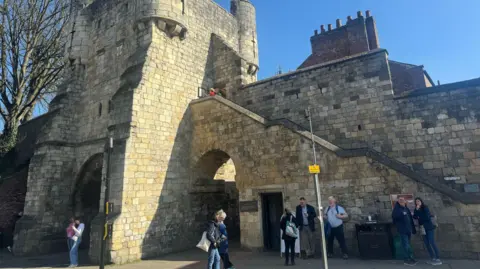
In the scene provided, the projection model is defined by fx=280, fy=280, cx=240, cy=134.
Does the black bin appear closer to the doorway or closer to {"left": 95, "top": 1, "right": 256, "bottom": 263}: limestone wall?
the doorway

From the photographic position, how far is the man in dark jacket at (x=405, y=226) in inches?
277

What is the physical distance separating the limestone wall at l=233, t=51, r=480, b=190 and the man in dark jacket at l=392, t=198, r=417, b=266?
3.59 metres

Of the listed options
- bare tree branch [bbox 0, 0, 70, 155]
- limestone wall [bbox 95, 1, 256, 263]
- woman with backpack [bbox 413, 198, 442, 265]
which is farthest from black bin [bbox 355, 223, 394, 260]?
bare tree branch [bbox 0, 0, 70, 155]

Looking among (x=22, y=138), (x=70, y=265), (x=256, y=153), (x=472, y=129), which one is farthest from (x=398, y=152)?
(x=22, y=138)

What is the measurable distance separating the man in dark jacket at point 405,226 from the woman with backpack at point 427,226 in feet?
0.81

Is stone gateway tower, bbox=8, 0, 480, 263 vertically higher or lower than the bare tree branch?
lower

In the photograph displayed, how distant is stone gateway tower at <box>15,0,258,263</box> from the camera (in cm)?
1022

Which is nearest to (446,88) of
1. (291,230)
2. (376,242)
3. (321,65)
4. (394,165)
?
(394,165)

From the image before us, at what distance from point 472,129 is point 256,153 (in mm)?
7327

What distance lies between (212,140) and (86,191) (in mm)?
6989

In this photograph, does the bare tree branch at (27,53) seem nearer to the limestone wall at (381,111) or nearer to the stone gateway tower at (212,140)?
the stone gateway tower at (212,140)

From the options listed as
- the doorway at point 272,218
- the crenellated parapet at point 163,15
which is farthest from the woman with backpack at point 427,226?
the crenellated parapet at point 163,15

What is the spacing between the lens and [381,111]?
437 inches

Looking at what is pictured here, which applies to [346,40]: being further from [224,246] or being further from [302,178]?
[224,246]
